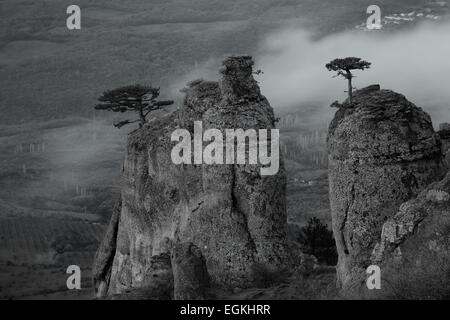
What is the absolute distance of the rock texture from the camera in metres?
33.4

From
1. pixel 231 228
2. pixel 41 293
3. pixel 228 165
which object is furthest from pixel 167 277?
pixel 41 293

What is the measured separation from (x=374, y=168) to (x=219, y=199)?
9.89 metres

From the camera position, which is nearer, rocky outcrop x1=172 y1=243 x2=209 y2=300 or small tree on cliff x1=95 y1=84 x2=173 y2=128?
rocky outcrop x1=172 y1=243 x2=209 y2=300

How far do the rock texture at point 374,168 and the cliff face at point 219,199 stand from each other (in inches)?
233

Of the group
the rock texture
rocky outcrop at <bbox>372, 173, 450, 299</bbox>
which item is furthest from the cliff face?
rocky outcrop at <bbox>372, 173, 450, 299</bbox>

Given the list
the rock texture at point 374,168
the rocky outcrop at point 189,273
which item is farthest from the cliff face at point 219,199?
the rock texture at point 374,168

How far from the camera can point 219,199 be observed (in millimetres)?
40469

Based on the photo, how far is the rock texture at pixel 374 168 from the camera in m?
33.4

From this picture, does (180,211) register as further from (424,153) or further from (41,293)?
(41,293)

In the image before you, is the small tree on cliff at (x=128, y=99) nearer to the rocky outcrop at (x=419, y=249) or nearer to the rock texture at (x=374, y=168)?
the rock texture at (x=374, y=168)

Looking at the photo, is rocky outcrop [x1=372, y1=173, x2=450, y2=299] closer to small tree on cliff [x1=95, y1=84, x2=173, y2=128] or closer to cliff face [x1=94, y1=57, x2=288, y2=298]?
cliff face [x1=94, y1=57, x2=288, y2=298]

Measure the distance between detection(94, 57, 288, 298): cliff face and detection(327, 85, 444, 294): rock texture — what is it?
591 centimetres

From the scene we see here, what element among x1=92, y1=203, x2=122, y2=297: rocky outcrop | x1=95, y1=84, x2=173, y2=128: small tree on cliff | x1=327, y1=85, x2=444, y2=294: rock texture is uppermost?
x1=95, y1=84, x2=173, y2=128: small tree on cliff

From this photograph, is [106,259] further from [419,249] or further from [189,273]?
[419,249]
